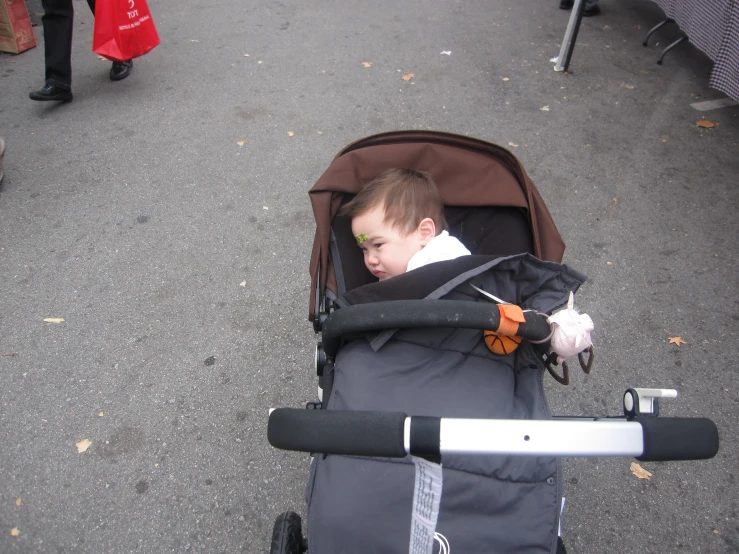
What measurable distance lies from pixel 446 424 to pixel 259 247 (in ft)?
8.02

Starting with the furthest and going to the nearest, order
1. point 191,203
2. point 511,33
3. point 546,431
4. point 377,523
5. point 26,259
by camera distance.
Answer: point 511,33 < point 191,203 < point 26,259 < point 377,523 < point 546,431

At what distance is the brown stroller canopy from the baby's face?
0.43 ft

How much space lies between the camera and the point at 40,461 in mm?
2270

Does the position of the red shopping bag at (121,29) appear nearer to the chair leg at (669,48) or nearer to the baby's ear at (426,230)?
the baby's ear at (426,230)

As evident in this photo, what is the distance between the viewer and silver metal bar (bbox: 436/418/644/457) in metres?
0.93

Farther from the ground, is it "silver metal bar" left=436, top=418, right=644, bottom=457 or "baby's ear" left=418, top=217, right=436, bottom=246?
"silver metal bar" left=436, top=418, right=644, bottom=457

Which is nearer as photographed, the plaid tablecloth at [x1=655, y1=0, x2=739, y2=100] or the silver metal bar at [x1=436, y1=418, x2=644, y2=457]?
the silver metal bar at [x1=436, y1=418, x2=644, y2=457]

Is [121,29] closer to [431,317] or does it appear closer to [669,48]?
[431,317]

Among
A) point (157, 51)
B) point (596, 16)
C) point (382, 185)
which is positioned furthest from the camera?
point (596, 16)

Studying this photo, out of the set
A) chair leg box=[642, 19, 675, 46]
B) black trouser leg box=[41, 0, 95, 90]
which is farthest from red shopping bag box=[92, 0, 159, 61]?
chair leg box=[642, 19, 675, 46]

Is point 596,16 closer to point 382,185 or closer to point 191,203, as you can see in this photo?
point 191,203

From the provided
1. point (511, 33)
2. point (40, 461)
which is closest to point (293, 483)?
point (40, 461)

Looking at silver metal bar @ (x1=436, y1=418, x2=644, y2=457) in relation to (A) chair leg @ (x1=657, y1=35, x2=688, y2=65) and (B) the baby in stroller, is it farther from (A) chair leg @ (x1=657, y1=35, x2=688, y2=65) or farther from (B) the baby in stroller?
(A) chair leg @ (x1=657, y1=35, x2=688, y2=65)

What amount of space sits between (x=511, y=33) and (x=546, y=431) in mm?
5472
